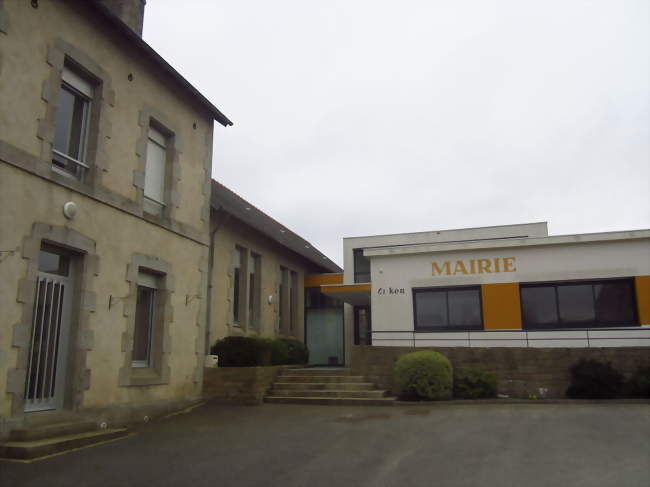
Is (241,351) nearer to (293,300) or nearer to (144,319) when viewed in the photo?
(144,319)

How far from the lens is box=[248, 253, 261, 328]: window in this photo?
17.2 metres

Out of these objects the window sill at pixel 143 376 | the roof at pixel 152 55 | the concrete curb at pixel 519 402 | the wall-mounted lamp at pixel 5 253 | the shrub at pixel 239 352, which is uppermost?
the roof at pixel 152 55

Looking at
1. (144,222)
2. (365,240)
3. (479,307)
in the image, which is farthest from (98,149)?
(365,240)

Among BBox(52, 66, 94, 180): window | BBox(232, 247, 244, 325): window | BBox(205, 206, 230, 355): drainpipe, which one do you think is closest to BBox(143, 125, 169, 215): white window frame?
BBox(52, 66, 94, 180): window

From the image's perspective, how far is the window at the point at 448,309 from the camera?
1591cm

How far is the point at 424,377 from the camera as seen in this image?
12.6 metres

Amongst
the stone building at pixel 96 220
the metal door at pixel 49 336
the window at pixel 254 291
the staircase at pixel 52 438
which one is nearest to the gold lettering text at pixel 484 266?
the window at pixel 254 291

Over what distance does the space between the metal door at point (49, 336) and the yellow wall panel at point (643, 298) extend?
13622 mm

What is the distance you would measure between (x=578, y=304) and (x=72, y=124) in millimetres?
13121

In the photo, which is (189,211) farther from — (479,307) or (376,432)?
(479,307)

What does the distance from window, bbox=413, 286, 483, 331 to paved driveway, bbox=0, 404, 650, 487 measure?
4.96m

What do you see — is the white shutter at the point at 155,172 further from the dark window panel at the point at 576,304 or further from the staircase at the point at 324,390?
the dark window panel at the point at 576,304

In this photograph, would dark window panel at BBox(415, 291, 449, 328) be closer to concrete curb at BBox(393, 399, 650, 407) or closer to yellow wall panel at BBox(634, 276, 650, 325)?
concrete curb at BBox(393, 399, 650, 407)

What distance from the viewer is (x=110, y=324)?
9.60 m
